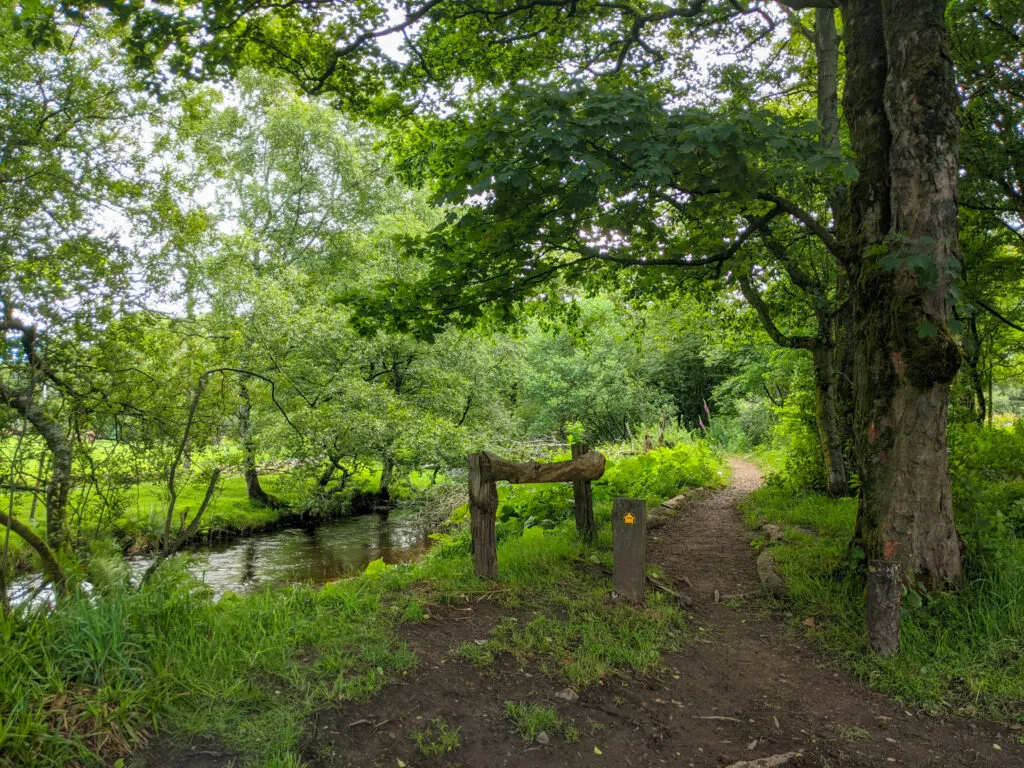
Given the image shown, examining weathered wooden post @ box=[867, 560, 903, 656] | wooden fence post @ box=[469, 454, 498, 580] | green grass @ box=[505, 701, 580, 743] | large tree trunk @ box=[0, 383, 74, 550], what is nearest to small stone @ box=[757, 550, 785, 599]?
weathered wooden post @ box=[867, 560, 903, 656]

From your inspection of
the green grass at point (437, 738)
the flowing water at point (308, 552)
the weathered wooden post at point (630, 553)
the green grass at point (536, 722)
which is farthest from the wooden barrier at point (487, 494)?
the flowing water at point (308, 552)

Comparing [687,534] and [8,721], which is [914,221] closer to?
[687,534]

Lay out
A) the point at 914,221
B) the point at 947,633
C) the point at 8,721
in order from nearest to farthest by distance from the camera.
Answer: the point at 8,721 → the point at 947,633 → the point at 914,221

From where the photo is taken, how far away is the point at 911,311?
15.7 ft

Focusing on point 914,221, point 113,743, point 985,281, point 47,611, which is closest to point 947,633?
point 914,221

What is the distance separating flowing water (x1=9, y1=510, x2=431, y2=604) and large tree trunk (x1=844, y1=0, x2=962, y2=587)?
855cm

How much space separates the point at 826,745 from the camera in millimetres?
3502

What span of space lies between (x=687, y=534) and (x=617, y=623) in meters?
3.76

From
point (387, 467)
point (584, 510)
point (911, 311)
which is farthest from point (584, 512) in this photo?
point (387, 467)

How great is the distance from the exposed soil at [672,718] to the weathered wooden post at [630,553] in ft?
2.25

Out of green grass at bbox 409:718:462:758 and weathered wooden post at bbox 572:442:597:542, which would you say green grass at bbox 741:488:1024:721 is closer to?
weathered wooden post at bbox 572:442:597:542

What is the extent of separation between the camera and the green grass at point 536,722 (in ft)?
11.3

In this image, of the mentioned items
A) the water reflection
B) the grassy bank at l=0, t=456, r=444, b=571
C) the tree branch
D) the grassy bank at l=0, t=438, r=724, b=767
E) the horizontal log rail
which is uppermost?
the tree branch

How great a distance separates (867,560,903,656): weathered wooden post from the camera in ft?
14.3
